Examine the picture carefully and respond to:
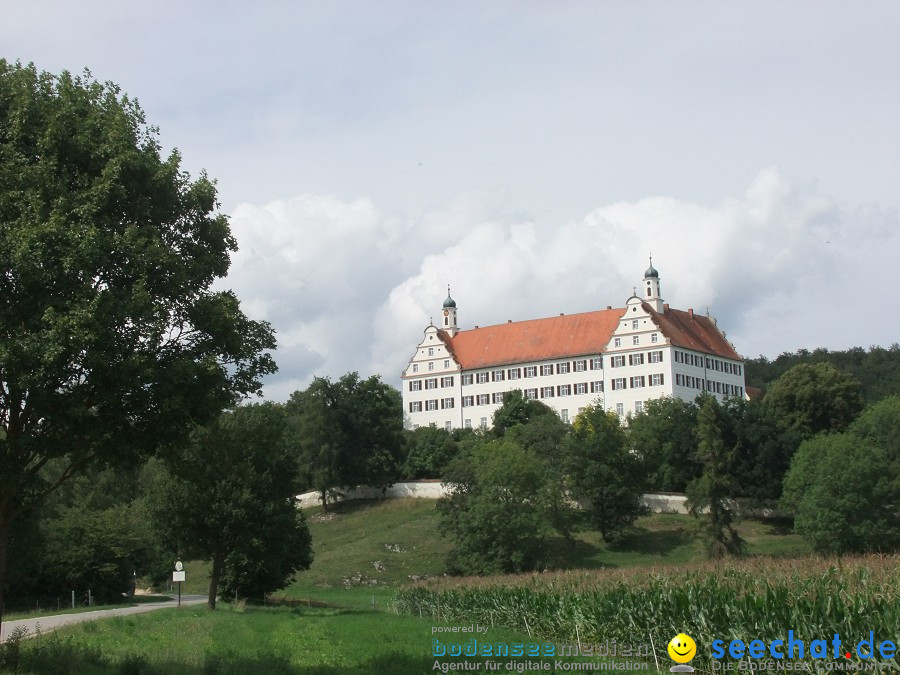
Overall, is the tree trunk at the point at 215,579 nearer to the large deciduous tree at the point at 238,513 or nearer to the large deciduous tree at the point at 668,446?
the large deciduous tree at the point at 238,513

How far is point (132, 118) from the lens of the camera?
20.9 metres

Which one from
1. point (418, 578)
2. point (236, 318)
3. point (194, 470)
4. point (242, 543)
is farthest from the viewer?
point (418, 578)

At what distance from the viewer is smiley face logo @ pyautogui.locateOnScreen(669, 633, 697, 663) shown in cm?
1956

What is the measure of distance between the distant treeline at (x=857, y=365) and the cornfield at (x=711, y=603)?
354 feet

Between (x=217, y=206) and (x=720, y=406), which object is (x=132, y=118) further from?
(x=720, y=406)

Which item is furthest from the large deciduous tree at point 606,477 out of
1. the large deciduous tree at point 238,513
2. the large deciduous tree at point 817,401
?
the large deciduous tree at point 238,513

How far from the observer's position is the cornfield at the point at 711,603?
1662 centimetres

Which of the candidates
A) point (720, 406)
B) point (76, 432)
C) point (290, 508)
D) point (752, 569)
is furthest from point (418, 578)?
point (76, 432)

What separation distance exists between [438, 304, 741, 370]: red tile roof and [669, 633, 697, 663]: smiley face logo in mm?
93292

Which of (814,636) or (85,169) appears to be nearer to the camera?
(814,636)

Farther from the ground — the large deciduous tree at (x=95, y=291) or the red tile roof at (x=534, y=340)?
the red tile roof at (x=534, y=340)

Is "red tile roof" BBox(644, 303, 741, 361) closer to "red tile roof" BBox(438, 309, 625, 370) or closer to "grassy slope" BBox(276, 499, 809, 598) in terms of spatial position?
"red tile roof" BBox(438, 309, 625, 370)

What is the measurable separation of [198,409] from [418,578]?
5392cm

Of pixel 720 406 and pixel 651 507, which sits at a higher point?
pixel 720 406
